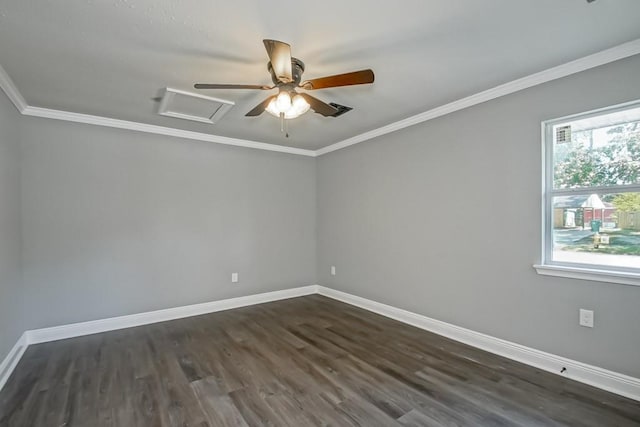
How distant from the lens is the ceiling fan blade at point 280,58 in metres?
1.71

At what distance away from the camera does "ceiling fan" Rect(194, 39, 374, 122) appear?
72.4 inches

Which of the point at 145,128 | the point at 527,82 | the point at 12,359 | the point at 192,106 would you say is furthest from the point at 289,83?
the point at 12,359

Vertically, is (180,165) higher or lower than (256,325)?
higher

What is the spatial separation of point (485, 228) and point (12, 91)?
4.51 metres

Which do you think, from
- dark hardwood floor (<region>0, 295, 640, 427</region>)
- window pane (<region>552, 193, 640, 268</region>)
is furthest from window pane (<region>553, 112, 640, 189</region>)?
dark hardwood floor (<region>0, 295, 640, 427</region>)

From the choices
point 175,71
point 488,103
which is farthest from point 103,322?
point 488,103

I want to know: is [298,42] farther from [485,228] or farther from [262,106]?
[485,228]

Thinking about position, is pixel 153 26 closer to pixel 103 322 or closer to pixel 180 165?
pixel 180 165

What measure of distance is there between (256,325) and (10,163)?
9.46ft

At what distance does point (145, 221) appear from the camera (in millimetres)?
3785

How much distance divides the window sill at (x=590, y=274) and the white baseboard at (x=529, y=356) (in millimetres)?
662

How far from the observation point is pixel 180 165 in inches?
158

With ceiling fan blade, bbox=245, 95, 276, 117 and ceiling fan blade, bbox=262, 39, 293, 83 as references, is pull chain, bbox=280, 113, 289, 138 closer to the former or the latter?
ceiling fan blade, bbox=245, 95, 276, 117

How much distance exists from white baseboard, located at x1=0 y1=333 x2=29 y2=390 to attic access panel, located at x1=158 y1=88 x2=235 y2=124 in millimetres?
2571
